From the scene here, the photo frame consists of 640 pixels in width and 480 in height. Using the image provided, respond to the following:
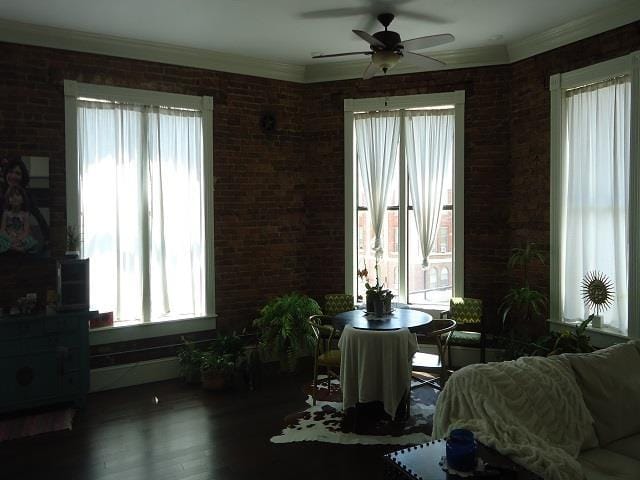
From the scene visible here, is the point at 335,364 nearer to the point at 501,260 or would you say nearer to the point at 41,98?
the point at 501,260

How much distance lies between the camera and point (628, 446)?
2.90 metres

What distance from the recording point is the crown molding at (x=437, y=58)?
5875mm

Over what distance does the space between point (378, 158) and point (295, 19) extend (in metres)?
2.07

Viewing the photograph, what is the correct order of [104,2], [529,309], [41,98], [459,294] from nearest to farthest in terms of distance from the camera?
[104,2] < [41,98] < [529,309] < [459,294]

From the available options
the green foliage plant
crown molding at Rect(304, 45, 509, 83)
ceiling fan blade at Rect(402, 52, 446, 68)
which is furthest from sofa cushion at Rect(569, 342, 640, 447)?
crown molding at Rect(304, 45, 509, 83)

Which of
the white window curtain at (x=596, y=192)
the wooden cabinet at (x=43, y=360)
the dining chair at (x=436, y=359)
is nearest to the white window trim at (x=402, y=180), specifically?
the dining chair at (x=436, y=359)

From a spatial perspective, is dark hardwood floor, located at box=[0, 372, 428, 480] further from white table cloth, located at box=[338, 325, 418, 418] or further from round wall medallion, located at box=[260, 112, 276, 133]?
round wall medallion, located at box=[260, 112, 276, 133]

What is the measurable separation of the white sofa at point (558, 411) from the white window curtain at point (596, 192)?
74.0 inches

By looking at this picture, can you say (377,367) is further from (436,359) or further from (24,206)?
(24,206)

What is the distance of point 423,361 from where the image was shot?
504 centimetres

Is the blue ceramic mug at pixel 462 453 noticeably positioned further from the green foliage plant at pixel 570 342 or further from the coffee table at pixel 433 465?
the green foliage plant at pixel 570 342

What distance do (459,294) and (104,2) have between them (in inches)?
185

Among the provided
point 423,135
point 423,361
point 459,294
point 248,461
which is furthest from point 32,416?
point 423,135

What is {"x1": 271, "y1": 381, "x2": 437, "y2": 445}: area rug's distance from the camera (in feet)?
13.5
